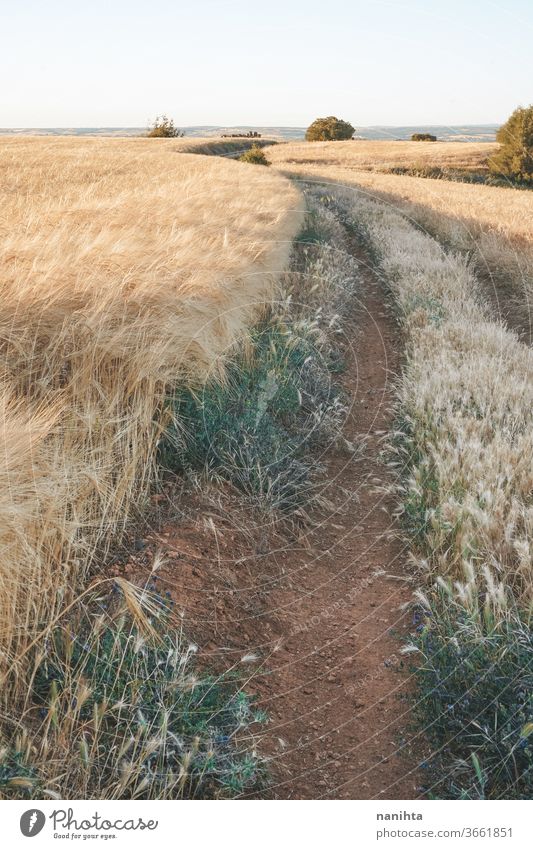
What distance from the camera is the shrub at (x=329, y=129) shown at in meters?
60.6

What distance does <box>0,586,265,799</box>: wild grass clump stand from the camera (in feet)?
5.62

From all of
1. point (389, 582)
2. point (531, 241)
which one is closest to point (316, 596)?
point (389, 582)

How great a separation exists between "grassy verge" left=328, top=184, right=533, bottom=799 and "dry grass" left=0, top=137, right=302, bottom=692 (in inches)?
49.9

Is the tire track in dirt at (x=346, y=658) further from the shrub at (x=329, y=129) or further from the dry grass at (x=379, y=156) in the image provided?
the shrub at (x=329, y=129)

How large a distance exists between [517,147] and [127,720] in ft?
130

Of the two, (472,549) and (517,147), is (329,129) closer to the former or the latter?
(517,147)

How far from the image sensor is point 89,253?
4.00 meters

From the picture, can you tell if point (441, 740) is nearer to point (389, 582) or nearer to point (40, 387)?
point (389, 582)

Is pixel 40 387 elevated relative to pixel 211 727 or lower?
elevated

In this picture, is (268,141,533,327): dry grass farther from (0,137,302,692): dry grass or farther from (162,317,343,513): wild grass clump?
(0,137,302,692): dry grass

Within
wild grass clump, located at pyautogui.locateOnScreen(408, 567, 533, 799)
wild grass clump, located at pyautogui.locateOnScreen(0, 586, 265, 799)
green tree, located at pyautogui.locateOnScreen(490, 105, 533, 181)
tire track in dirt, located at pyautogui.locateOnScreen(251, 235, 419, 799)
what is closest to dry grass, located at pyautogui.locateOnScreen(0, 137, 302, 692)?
wild grass clump, located at pyautogui.locateOnScreen(0, 586, 265, 799)

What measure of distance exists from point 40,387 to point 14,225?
2612mm

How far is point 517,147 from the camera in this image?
117 ft

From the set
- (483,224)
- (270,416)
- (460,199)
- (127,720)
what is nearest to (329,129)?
(460,199)
